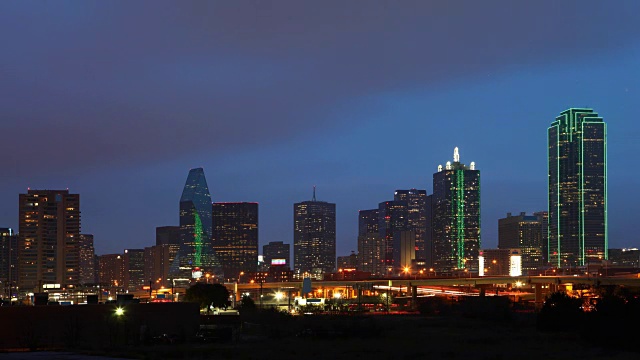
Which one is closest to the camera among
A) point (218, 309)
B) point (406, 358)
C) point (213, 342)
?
point (406, 358)

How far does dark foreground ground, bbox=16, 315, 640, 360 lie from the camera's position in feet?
180

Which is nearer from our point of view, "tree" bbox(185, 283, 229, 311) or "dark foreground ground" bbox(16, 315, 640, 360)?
"dark foreground ground" bbox(16, 315, 640, 360)

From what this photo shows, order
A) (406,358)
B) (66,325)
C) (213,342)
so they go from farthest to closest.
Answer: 1. (66,325)
2. (213,342)
3. (406,358)

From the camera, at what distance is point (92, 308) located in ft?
253

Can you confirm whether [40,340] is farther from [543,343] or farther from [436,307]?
[436,307]

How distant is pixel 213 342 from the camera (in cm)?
6944

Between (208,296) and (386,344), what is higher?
(386,344)

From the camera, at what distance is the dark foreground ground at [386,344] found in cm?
5484

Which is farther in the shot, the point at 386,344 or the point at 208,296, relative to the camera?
the point at 208,296

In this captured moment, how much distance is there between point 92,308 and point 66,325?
362 cm

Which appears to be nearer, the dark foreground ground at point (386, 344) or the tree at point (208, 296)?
the dark foreground ground at point (386, 344)

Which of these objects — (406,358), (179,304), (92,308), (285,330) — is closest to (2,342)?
(92,308)

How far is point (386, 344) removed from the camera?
64188 mm

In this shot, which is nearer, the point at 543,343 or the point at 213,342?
the point at 543,343
